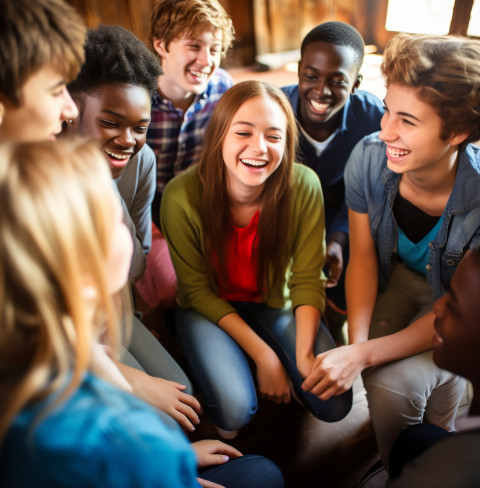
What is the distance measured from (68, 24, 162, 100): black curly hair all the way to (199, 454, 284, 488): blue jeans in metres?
1.03

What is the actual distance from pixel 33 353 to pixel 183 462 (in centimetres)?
26

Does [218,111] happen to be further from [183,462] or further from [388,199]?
[183,462]

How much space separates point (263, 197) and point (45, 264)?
0.90 metres

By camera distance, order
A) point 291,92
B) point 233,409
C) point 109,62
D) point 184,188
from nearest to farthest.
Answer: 1. point 109,62
2. point 233,409
3. point 184,188
4. point 291,92

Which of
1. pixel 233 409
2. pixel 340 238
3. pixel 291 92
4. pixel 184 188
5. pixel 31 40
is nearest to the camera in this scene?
pixel 31 40

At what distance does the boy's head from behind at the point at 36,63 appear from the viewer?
699 mm

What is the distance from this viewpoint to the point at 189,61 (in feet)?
5.30

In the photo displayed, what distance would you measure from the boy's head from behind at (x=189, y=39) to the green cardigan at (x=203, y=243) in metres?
0.51

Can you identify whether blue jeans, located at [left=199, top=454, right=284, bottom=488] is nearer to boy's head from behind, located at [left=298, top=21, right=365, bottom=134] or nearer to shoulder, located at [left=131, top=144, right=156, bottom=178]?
shoulder, located at [left=131, top=144, right=156, bottom=178]

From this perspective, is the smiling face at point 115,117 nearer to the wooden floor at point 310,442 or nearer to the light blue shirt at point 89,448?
the light blue shirt at point 89,448

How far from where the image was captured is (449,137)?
111 cm

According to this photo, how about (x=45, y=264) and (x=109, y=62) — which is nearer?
(x=45, y=264)

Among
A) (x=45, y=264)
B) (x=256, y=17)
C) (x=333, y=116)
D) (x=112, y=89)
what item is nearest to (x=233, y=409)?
(x=45, y=264)

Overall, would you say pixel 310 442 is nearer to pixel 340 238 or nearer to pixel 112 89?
pixel 340 238
